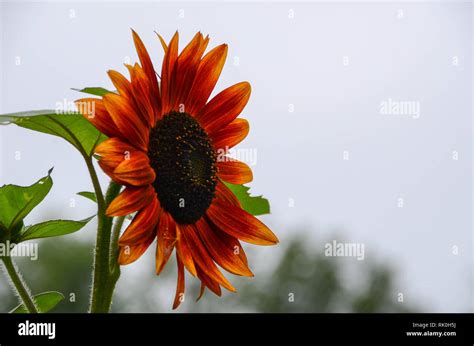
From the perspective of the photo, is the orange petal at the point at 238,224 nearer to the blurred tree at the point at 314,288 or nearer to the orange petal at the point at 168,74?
the orange petal at the point at 168,74

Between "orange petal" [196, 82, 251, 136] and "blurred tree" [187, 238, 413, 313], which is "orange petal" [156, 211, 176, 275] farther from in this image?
"blurred tree" [187, 238, 413, 313]

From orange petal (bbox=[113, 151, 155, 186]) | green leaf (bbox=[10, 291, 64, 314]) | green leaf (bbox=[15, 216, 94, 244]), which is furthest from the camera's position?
green leaf (bbox=[10, 291, 64, 314])

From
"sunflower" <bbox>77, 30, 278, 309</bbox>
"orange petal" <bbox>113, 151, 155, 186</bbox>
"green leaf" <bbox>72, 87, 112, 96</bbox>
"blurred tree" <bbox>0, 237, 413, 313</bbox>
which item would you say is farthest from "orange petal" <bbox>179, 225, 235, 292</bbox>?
"blurred tree" <bbox>0, 237, 413, 313</bbox>

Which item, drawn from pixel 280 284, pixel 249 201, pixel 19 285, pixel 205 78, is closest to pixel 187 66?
pixel 205 78

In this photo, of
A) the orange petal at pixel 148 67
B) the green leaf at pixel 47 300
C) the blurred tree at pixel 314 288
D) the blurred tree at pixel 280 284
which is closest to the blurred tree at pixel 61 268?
the blurred tree at pixel 280 284
